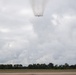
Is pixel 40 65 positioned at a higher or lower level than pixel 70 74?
higher

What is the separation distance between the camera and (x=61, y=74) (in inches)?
228

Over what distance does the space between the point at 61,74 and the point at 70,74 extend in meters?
0.21

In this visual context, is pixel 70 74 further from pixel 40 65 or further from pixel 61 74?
pixel 40 65

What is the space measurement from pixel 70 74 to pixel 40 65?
331 ft

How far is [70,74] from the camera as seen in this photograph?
5727 mm

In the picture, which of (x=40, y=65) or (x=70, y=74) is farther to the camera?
(x=40, y=65)

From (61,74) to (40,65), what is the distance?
101 m

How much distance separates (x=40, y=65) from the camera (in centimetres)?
10612

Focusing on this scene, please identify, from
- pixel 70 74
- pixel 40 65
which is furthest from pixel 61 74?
pixel 40 65

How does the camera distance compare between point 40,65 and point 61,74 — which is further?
point 40,65

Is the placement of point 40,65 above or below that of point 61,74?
above
